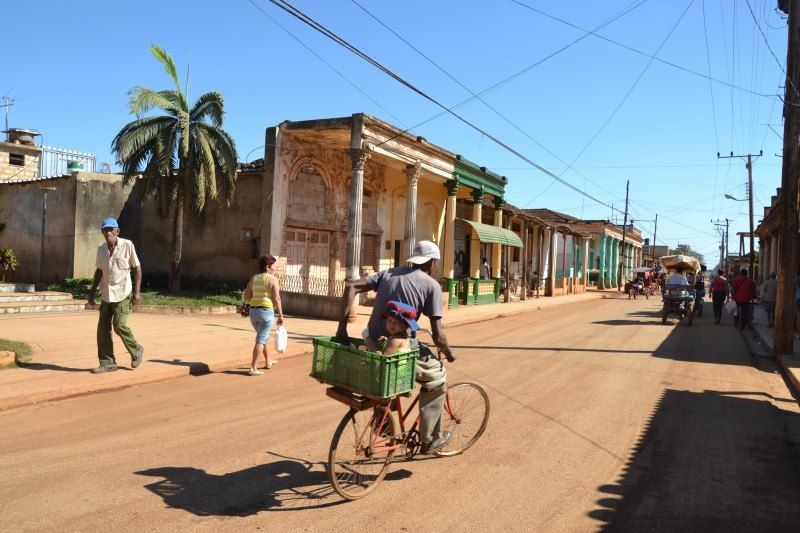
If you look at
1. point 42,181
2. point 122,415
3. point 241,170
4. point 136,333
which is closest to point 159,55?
point 241,170

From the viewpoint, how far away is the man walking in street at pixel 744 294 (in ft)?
57.0

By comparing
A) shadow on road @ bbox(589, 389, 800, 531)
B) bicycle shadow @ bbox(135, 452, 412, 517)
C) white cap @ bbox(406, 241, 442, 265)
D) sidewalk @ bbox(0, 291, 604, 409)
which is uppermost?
white cap @ bbox(406, 241, 442, 265)

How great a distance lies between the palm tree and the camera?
17.8m

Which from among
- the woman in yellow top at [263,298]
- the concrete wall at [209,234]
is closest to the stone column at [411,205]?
the concrete wall at [209,234]

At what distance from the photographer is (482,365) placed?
1009 cm

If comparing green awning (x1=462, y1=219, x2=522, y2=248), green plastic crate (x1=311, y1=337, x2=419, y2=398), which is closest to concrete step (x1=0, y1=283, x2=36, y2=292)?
green awning (x1=462, y1=219, x2=522, y2=248)

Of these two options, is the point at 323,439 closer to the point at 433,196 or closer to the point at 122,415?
the point at 122,415

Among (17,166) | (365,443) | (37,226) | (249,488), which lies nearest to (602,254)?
(17,166)

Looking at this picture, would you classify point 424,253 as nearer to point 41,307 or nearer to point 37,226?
point 41,307

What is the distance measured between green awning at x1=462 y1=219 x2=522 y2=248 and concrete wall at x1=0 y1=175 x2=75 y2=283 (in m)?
13.3

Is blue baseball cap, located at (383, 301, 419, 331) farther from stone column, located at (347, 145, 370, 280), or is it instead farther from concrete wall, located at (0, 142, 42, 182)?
concrete wall, located at (0, 142, 42, 182)

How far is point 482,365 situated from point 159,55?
13373mm

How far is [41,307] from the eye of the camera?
15.0m

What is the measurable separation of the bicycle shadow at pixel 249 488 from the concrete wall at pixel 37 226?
16411mm
